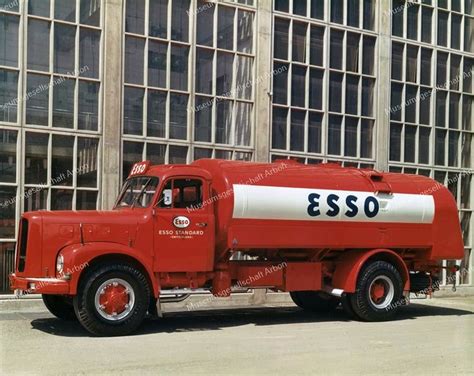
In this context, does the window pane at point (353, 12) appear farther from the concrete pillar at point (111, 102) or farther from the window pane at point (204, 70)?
the concrete pillar at point (111, 102)

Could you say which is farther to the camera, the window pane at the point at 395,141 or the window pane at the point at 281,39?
the window pane at the point at 395,141

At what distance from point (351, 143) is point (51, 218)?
33.7ft

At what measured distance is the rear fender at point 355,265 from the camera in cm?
1382

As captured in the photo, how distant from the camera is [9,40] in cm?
1502

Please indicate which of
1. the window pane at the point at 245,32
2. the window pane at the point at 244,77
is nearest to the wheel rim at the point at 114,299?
the window pane at the point at 244,77

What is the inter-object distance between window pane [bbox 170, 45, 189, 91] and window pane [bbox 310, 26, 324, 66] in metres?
3.66

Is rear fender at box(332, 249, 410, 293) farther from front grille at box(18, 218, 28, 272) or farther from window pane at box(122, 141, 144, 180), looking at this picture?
front grille at box(18, 218, 28, 272)

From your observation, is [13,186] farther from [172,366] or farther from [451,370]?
[451,370]

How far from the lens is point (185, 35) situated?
17.1 m

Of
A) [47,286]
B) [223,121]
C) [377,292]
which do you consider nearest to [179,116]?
[223,121]

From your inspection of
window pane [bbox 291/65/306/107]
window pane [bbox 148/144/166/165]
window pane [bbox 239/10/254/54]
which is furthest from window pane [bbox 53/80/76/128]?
window pane [bbox 291/65/306/107]

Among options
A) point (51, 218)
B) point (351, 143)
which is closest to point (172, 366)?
point (51, 218)

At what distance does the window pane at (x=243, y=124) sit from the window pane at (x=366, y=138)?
3.61 m

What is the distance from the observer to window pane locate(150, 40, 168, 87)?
16578 mm
